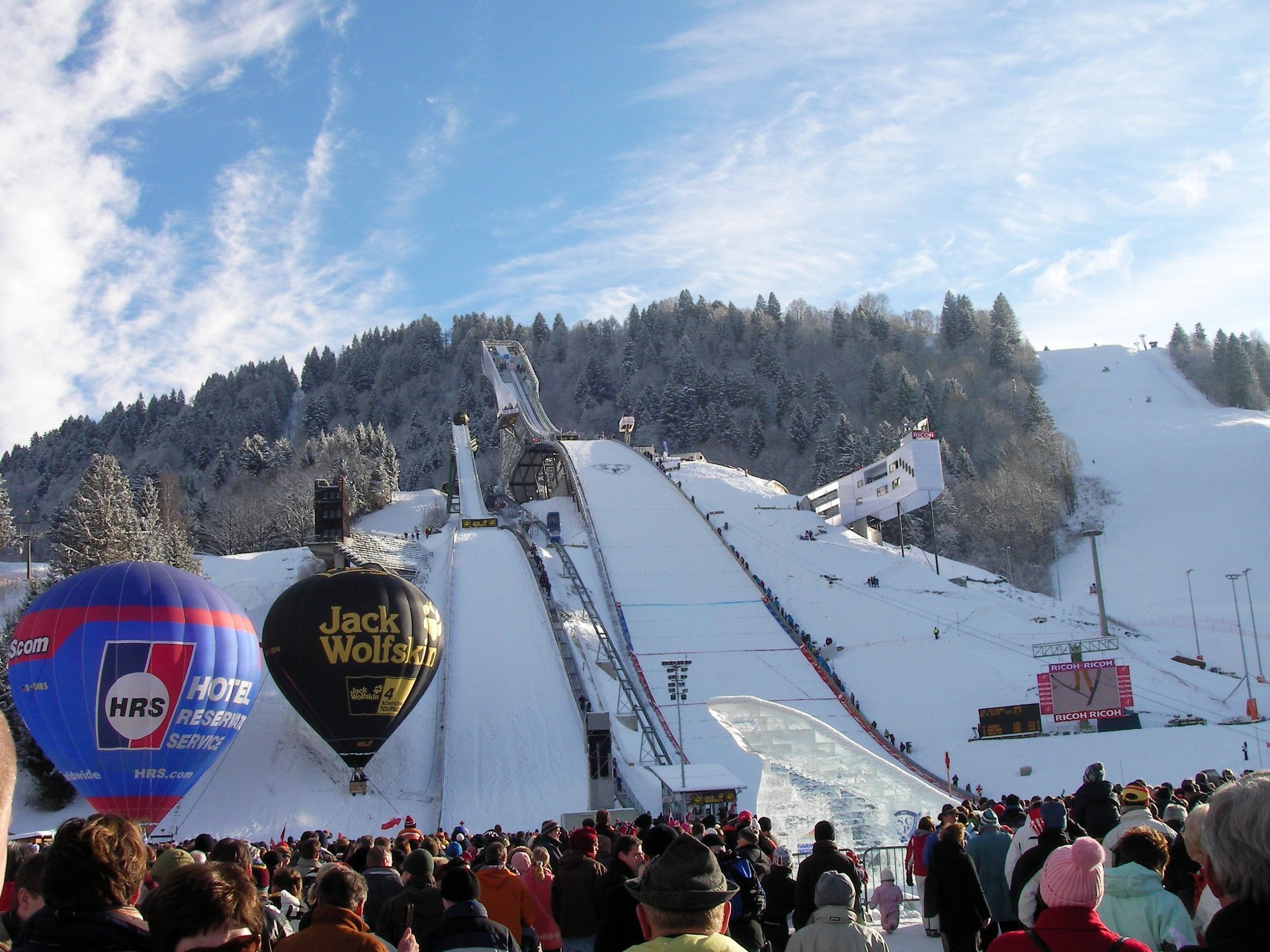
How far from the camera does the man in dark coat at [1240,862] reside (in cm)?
262

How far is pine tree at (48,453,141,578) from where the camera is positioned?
34750mm

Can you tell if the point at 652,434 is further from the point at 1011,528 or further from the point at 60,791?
the point at 60,791

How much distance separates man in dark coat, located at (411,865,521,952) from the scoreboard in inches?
1060

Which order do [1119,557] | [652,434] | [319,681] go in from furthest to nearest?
[652,434] → [1119,557] → [319,681]

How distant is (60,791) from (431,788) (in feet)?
27.7

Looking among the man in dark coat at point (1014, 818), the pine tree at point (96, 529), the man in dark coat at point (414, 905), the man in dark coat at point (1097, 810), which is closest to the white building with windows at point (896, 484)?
the pine tree at point (96, 529)

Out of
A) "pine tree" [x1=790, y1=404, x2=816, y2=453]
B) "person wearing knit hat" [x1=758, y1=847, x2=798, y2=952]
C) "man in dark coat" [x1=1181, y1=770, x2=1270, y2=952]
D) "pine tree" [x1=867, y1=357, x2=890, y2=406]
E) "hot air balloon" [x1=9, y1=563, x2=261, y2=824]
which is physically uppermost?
"pine tree" [x1=867, y1=357, x2=890, y2=406]

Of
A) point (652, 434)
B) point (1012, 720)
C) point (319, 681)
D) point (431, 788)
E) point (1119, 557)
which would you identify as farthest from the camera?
point (652, 434)

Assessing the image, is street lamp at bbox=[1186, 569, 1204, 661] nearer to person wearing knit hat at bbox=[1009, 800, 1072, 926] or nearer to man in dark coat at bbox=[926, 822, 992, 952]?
man in dark coat at bbox=[926, 822, 992, 952]


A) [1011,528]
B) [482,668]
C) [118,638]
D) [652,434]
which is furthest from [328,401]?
[118,638]

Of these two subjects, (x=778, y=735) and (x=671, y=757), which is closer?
(x=778, y=735)

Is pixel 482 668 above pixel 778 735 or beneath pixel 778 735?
above

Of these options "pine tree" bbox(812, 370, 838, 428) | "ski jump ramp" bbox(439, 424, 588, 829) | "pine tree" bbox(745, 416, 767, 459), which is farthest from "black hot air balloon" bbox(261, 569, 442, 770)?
"pine tree" bbox(812, 370, 838, 428)

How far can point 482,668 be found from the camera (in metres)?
30.5
